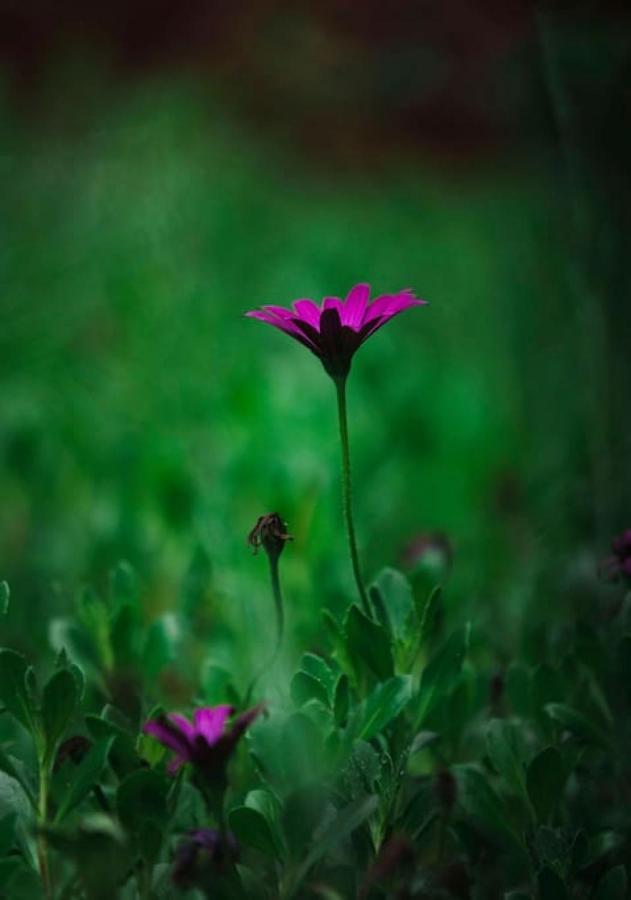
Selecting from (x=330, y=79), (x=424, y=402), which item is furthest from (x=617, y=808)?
(x=330, y=79)

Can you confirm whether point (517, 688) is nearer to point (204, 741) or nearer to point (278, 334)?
point (204, 741)

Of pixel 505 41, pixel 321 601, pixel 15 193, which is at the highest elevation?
pixel 505 41

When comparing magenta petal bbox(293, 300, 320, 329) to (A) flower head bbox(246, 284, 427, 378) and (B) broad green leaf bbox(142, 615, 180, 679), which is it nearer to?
(A) flower head bbox(246, 284, 427, 378)

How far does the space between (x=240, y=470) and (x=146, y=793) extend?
0.70 metres

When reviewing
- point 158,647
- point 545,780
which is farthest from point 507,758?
point 158,647

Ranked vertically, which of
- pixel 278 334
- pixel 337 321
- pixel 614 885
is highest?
pixel 278 334

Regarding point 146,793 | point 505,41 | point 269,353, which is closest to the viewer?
point 146,793

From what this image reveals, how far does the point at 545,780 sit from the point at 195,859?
20 centimetres

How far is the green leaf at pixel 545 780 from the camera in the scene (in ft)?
1.89

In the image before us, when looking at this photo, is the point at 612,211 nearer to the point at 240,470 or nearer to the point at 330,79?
the point at 240,470

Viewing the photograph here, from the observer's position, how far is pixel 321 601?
0.91m

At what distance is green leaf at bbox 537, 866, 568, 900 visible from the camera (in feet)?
1.77

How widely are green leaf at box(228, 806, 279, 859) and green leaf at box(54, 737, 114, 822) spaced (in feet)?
0.23

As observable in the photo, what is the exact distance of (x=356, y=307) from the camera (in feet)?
1.76
